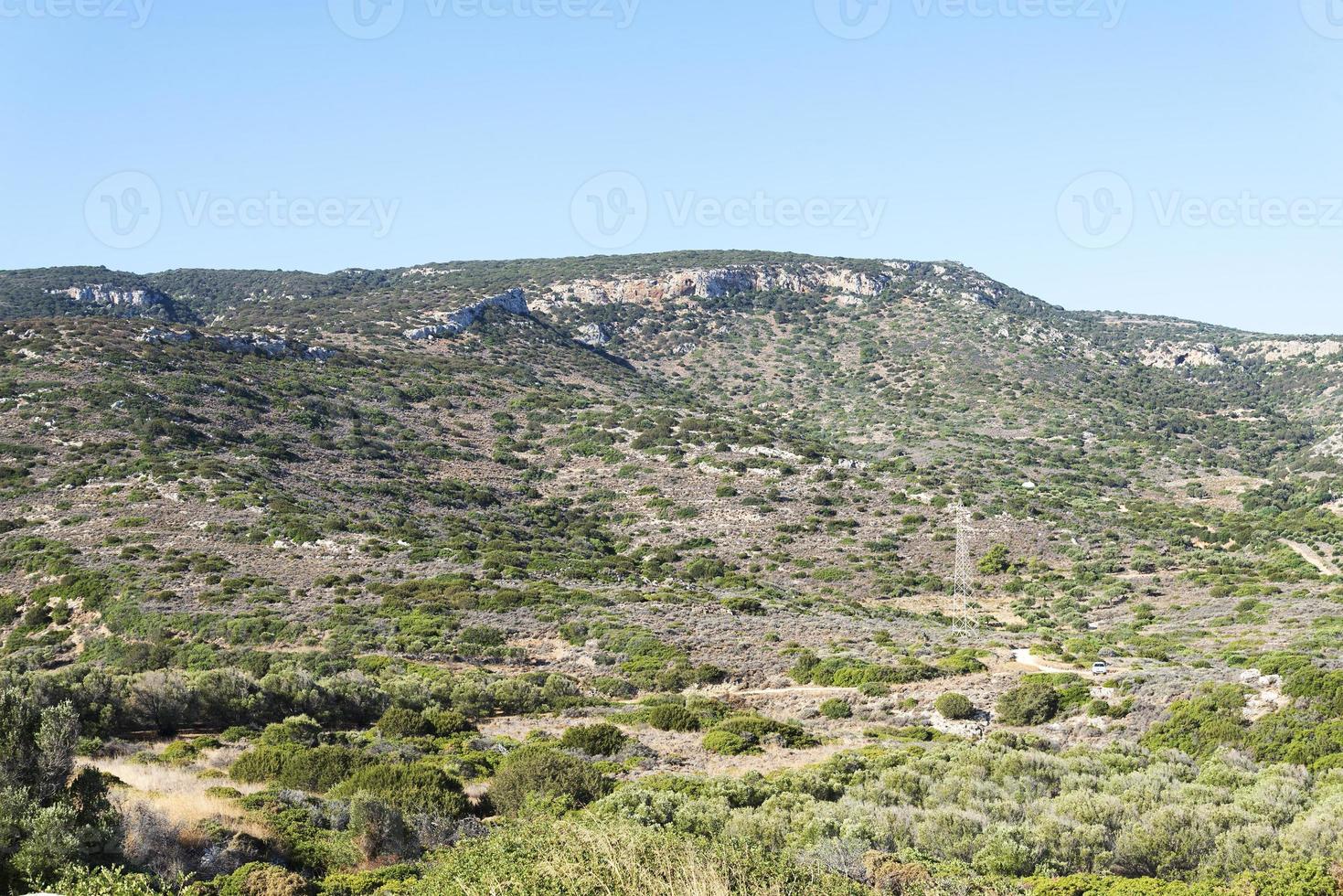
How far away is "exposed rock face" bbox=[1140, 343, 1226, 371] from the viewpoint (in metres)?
123

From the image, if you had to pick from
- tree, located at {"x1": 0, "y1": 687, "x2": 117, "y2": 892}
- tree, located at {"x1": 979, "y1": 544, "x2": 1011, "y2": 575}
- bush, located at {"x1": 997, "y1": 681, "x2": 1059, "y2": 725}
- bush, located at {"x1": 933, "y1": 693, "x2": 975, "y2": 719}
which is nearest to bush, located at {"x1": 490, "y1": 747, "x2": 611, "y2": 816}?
tree, located at {"x1": 0, "y1": 687, "x2": 117, "y2": 892}

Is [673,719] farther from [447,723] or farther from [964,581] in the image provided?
[964,581]

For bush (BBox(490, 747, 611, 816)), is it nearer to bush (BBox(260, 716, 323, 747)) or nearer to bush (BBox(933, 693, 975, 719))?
bush (BBox(260, 716, 323, 747))

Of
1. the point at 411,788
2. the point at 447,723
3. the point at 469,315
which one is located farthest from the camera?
the point at 469,315

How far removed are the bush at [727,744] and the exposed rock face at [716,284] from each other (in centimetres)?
10431

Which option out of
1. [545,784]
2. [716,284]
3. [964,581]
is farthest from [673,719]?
[716,284]

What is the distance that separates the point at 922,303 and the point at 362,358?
85.7 m

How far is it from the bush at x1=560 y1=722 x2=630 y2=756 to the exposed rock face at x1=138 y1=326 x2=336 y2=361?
214 ft

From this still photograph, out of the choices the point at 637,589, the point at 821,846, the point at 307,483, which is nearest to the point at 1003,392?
the point at 637,589

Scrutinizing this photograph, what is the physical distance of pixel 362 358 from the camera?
78438 millimetres

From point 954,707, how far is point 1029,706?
1.92 meters

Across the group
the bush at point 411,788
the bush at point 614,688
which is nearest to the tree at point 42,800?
the bush at point 411,788

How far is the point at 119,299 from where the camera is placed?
342ft

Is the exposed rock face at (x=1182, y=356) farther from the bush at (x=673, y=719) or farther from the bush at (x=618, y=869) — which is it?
the bush at (x=618, y=869)
